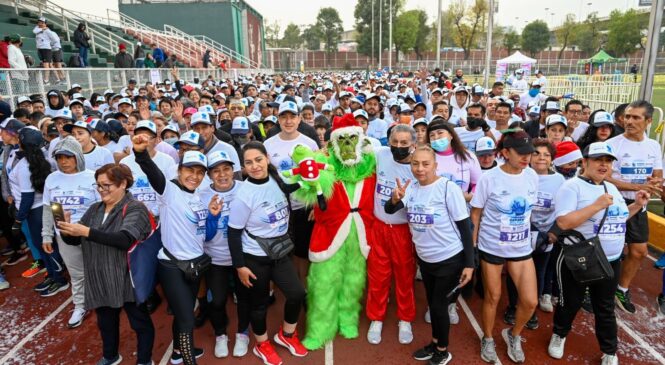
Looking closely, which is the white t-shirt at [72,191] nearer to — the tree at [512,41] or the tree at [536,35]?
the tree at [536,35]

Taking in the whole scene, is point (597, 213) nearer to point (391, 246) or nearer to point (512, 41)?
point (391, 246)

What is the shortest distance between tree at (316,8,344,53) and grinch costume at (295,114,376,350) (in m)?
79.7

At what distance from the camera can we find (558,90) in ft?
59.8

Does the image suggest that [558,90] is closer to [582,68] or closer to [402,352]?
[402,352]

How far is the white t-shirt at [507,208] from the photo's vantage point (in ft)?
11.4

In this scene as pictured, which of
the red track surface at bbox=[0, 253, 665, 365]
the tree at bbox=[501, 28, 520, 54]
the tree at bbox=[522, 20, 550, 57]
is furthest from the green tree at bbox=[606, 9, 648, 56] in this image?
the red track surface at bbox=[0, 253, 665, 365]

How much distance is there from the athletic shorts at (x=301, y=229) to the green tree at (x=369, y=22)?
223 feet

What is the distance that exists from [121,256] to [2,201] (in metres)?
4.11

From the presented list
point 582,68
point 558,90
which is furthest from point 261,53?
point 558,90

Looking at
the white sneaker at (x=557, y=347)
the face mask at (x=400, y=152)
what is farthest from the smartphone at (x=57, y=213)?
the white sneaker at (x=557, y=347)

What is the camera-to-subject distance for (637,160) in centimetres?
438

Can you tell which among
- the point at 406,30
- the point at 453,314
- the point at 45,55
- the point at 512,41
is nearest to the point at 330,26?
the point at 406,30

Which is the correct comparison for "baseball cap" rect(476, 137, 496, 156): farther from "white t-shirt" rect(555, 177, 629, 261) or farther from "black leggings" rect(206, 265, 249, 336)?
"black leggings" rect(206, 265, 249, 336)

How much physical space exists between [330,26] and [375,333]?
81.9m
